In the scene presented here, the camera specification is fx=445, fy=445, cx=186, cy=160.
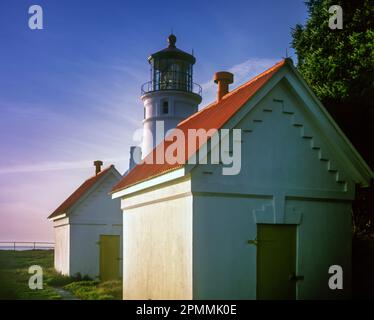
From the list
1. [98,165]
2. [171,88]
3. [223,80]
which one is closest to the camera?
[223,80]

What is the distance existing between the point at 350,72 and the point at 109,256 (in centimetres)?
1376

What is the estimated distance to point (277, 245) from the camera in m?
10.2

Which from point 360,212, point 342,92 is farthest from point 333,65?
point 360,212

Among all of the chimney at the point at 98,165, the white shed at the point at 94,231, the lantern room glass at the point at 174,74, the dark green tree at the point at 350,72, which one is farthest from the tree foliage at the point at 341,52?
the lantern room glass at the point at 174,74

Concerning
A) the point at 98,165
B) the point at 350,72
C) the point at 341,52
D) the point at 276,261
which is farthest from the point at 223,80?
the point at 98,165

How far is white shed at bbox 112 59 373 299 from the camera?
948 centimetres

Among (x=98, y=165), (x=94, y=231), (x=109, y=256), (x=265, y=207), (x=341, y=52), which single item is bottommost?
(x=109, y=256)

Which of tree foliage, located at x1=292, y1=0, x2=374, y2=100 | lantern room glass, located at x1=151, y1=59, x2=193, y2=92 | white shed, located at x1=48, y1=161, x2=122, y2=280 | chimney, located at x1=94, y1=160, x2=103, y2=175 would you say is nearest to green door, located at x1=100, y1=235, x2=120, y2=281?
white shed, located at x1=48, y1=161, x2=122, y2=280

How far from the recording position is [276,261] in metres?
10.2

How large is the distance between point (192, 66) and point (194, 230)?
2647 cm

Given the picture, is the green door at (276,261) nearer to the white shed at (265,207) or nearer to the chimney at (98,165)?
the white shed at (265,207)

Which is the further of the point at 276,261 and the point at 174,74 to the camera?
the point at 174,74

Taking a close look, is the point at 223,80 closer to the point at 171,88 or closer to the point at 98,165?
the point at 98,165

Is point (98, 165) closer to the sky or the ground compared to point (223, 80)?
closer to the ground
